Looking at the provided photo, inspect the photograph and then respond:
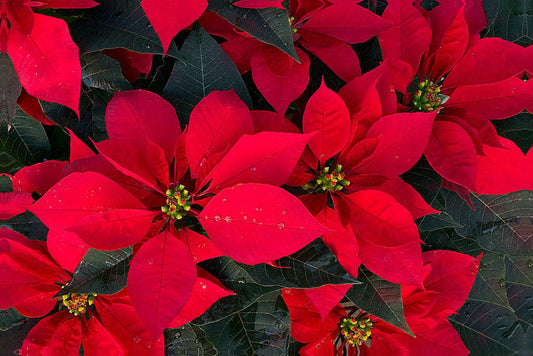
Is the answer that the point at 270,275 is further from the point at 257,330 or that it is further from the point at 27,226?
the point at 27,226

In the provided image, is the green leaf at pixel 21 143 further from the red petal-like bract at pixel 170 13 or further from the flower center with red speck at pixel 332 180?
the flower center with red speck at pixel 332 180

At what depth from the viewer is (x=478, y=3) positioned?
2.08 ft

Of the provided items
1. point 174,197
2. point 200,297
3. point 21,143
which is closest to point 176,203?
point 174,197

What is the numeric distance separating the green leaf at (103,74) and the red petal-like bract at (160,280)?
21cm

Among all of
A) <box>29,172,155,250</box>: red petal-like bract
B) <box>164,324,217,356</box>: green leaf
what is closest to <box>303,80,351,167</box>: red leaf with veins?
<box>29,172,155,250</box>: red petal-like bract

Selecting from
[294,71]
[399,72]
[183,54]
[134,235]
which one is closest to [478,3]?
[399,72]

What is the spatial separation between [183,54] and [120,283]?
28 cm

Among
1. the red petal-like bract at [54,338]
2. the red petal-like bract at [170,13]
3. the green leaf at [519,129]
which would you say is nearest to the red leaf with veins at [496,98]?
the green leaf at [519,129]

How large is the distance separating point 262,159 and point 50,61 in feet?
0.87

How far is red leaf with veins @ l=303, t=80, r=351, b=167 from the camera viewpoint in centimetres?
50

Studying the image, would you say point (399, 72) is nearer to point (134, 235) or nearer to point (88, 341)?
point (134, 235)

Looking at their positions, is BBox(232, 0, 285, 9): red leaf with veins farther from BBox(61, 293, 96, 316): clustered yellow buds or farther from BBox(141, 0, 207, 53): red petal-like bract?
BBox(61, 293, 96, 316): clustered yellow buds

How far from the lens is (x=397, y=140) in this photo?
0.51 m

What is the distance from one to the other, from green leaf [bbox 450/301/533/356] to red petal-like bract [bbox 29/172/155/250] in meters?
0.61
